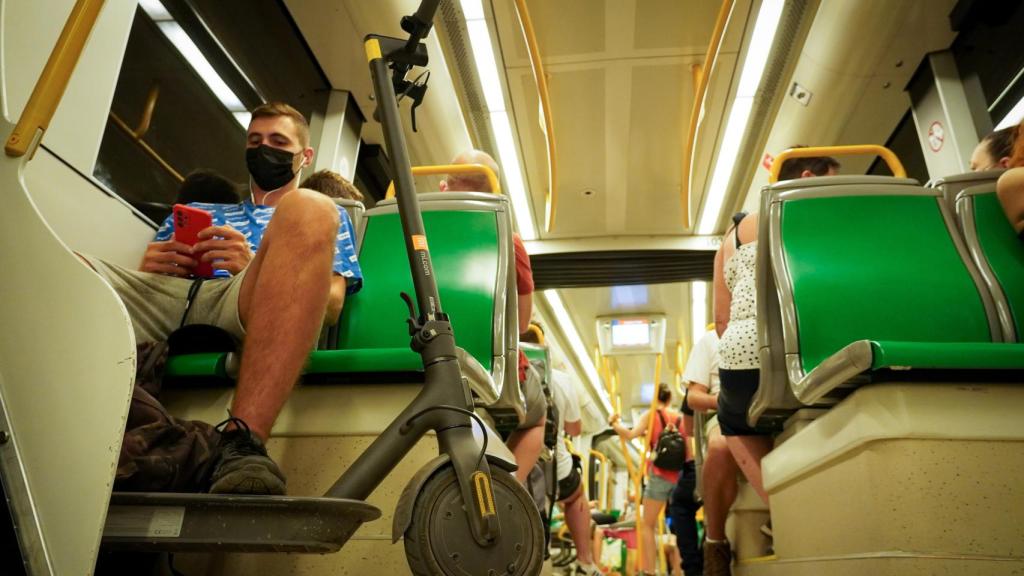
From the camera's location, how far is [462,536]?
39.3 inches

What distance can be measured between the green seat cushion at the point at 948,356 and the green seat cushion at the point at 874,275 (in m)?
0.34

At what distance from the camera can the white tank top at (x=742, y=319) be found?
7.05 ft

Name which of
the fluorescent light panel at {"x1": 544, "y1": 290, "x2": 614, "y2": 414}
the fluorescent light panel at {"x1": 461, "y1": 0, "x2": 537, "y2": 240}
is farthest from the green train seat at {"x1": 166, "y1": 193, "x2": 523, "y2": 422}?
the fluorescent light panel at {"x1": 544, "y1": 290, "x2": 614, "y2": 414}

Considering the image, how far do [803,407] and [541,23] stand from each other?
3.25m

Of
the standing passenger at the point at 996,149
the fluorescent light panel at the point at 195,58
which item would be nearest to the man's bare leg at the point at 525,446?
the standing passenger at the point at 996,149

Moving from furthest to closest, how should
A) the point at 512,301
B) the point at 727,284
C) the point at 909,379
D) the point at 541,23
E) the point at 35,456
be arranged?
the point at 541,23 → the point at 727,284 → the point at 512,301 → the point at 909,379 → the point at 35,456

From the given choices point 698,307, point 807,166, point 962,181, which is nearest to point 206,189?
point 807,166

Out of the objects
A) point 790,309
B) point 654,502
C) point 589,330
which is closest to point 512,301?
point 790,309

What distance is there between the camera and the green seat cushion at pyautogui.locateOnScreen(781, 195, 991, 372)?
6.00ft

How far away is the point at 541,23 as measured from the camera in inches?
171

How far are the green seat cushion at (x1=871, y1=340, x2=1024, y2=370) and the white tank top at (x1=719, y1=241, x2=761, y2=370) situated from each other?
587mm

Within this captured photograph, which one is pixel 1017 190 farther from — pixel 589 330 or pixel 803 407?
pixel 589 330

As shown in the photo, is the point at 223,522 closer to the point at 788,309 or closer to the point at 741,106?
the point at 788,309

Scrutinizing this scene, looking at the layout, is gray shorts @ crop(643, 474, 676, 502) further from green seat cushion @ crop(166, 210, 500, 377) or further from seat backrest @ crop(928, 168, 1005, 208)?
green seat cushion @ crop(166, 210, 500, 377)
